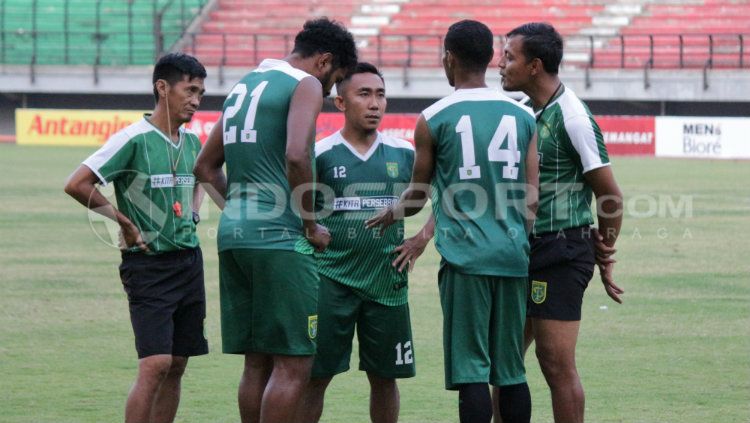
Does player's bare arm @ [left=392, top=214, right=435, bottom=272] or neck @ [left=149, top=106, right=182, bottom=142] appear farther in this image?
neck @ [left=149, top=106, right=182, bottom=142]

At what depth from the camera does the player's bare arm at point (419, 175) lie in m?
5.53

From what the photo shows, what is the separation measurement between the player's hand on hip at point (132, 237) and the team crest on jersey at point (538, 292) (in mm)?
2002

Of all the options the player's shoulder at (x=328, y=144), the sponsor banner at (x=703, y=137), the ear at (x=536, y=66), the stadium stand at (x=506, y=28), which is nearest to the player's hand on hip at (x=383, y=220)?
the player's shoulder at (x=328, y=144)

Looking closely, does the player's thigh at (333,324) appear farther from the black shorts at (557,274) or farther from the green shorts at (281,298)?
the black shorts at (557,274)

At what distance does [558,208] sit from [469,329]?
84cm

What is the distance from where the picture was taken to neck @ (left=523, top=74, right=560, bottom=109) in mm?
5914

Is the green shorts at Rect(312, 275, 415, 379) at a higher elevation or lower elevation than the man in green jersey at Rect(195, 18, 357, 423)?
lower

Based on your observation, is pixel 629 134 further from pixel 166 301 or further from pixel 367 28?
pixel 166 301

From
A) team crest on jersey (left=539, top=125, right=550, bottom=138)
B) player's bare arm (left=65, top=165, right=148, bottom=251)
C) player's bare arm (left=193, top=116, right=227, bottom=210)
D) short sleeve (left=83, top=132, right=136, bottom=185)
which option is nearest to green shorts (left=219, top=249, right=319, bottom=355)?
player's bare arm (left=193, top=116, right=227, bottom=210)

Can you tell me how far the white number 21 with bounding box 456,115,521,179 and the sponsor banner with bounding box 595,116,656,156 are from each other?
26019mm

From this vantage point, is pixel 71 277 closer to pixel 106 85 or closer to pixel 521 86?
pixel 521 86

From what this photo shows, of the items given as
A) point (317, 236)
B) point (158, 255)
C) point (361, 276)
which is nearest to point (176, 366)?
point (158, 255)

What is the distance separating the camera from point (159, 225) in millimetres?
5953

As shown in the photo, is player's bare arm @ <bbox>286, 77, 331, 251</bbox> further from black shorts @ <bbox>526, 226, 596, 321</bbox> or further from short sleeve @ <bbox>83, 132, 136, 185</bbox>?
black shorts @ <bbox>526, 226, 596, 321</bbox>
